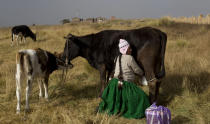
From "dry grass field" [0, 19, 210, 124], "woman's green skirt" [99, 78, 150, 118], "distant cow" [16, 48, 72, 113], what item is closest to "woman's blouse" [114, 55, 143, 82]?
"woman's green skirt" [99, 78, 150, 118]

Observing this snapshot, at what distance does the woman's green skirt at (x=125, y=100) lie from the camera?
15.2 ft

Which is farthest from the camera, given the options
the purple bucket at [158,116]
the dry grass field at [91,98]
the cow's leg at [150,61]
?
the cow's leg at [150,61]

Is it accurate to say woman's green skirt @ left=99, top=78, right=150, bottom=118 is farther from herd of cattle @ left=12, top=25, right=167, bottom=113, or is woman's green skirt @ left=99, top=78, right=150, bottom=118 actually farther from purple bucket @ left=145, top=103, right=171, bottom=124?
purple bucket @ left=145, top=103, right=171, bottom=124

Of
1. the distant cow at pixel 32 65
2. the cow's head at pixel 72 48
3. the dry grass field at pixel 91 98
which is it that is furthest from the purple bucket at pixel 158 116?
the cow's head at pixel 72 48

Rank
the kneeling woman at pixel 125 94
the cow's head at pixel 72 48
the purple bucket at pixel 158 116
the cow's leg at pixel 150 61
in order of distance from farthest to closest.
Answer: the cow's head at pixel 72 48, the cow's leg at pixel 150 61, the kneeling woman at pixel 125 94, the purple bucket at pixel 158 116

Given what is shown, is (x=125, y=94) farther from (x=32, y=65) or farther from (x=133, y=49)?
(x=32, y=65)

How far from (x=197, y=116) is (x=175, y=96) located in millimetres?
1239

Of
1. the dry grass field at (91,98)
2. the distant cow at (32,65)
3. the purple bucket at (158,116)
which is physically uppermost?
the distant cow at (32,65)

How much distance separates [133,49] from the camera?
4.98m

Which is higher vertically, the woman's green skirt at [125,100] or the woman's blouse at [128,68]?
the woman's blouse at [128,68]

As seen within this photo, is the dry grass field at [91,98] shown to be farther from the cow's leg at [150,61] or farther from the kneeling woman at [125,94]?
the cow's leg at [150,61]

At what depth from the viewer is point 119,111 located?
15.7 ft

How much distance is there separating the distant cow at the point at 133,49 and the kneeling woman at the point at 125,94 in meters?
0.32

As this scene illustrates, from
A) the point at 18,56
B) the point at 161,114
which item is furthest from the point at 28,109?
the point at 161,114
